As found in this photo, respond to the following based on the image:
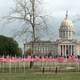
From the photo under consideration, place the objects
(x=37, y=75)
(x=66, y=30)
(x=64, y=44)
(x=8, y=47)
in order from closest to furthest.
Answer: (x=37, y=75) → (x=8, y=47) → (x=66, y=30) → (x=64, y=44)

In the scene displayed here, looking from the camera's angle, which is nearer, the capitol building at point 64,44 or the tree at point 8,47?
the tree at point 8,47

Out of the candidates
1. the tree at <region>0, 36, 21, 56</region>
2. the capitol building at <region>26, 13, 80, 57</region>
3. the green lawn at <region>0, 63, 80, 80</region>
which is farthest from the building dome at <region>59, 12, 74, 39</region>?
the green lawn at <region>0, 63, 80, 80</region>

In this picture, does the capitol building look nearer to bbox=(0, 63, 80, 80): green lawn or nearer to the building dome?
the building dome

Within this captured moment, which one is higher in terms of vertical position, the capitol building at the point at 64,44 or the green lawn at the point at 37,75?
the capitol building at the point at 64,44

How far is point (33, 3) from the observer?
4625 cm

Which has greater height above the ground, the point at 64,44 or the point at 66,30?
the point at 66,30

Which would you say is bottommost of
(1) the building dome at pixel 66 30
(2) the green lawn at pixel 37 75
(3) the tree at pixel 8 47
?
(2) the green lawn at pixel 37 75

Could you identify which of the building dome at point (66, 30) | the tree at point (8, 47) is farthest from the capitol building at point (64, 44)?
the tree at point (8, 47)

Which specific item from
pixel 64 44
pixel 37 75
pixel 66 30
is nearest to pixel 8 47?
pixel 66 30

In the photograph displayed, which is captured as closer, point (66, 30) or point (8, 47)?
point (8, 47)

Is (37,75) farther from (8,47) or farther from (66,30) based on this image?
(66,30)

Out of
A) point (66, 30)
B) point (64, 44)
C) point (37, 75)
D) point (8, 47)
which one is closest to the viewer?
point (37, 75)

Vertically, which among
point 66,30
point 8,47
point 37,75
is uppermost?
point 66,30

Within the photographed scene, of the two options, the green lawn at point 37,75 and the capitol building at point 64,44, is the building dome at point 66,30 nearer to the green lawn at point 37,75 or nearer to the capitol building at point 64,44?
the capitol building at point 64,44
